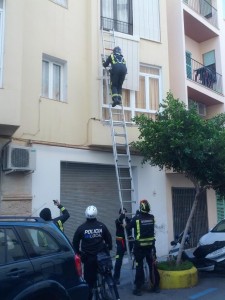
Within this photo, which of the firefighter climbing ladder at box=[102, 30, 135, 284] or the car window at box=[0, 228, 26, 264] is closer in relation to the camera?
the car window at box=[0, 228, 26, 264]

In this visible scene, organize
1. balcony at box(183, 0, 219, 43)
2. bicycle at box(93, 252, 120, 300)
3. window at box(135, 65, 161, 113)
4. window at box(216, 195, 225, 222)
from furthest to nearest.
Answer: window at box(216, 195, 225, 222) < balcony at box(183, 0, 219, 43) < window at box(135, 65, 161, 113) < bicycle at box(93, 252, 120, 300)

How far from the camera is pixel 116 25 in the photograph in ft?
38.4

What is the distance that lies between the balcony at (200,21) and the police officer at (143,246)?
31.4ft

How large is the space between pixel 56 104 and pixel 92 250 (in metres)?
4.73

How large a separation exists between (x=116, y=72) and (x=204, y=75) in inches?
266

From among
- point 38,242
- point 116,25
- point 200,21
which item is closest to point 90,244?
point 38,242

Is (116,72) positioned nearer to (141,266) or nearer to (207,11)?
(141,266)

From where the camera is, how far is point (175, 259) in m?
8.89

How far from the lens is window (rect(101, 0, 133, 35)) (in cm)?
1148

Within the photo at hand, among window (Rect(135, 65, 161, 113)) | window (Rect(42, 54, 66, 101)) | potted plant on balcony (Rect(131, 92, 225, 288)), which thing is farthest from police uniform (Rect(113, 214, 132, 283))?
window (Rect(135, 65, 161, 113))

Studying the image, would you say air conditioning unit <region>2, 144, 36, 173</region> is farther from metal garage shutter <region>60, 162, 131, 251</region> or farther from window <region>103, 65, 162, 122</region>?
window <region>103, 65, 162, 122</region>

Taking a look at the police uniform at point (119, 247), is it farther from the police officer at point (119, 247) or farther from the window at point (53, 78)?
the window at point (53, 78)

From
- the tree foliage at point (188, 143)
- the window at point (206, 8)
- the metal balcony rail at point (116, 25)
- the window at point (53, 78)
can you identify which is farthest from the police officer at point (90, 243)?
the window at point (206, 8)

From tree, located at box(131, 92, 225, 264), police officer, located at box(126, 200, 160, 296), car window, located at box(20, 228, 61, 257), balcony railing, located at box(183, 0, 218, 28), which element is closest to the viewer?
car window, located at box(20, 228, 61, 257)
